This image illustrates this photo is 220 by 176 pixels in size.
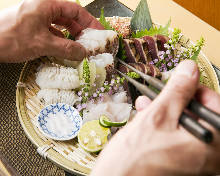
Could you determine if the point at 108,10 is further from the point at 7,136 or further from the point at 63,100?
the point at 7,136

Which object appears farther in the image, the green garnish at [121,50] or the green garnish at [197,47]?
the green garnish at [121,50]

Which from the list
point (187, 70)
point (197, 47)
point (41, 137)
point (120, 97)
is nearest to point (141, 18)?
point (197, 47)

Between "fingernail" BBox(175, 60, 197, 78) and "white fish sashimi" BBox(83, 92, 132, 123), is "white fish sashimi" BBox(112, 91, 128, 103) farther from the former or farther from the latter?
"fingernail" BBox(175, 60, 197, 78)

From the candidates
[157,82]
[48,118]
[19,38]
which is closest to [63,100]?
[48,118]

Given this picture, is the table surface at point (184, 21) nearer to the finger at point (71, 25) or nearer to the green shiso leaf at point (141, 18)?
the green shiso leaf at point (141, 18)

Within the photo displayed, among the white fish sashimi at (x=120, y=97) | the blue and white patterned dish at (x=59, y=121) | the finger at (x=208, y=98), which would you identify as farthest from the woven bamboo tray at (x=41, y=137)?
the finger at (x=208, y=98)

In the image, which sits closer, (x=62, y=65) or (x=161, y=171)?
(x=161, y=171)
